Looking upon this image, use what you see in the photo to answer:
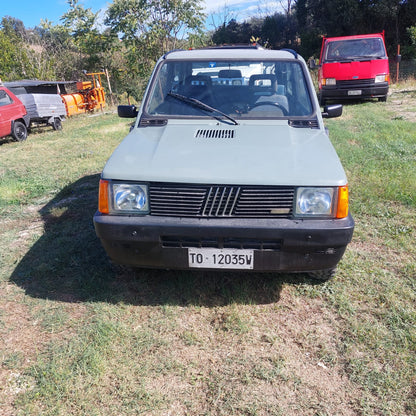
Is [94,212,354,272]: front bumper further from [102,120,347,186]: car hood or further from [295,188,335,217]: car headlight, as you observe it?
[102,120,347,186]: car hood

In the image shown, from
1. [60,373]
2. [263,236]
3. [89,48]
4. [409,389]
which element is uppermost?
[89,48]

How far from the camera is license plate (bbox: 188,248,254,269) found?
2662 mm

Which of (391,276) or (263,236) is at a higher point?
(263,236)

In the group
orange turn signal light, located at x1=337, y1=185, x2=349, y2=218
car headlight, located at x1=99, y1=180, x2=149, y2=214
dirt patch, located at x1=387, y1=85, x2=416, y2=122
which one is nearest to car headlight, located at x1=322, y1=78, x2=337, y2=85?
dirt patch, located at x1=387, y1=85, x2=416, y2=122

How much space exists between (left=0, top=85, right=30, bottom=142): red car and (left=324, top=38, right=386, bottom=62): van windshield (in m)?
9.70

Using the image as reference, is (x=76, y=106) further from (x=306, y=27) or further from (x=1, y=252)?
(x=306, y=27)

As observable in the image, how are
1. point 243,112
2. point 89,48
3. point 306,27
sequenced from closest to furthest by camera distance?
point 243,112 < point 89,48 < point 306,27

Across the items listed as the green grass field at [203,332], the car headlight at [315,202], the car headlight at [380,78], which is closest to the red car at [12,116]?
the green grass field at [203,332]

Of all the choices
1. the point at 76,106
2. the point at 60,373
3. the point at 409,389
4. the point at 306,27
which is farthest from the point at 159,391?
the point at 306,27

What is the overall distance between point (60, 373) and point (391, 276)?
8.96ft

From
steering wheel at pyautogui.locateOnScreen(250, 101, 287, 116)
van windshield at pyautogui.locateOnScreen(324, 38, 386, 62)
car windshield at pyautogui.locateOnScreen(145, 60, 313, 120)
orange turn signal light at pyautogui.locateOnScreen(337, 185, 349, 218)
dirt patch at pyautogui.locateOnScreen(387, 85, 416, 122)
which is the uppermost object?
van windshield at pyautogui.locateOnScreen(324, 38, 386, 62)

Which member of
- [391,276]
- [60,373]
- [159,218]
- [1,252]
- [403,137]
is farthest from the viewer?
[403,137]

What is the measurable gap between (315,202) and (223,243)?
2.29 ft

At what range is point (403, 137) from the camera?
793 centimetres
